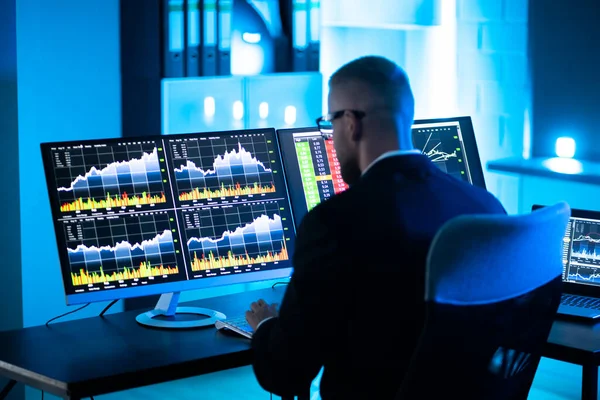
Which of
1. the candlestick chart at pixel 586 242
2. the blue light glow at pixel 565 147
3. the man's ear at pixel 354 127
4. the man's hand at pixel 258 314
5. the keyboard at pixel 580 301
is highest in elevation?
the man's ear at pixel 354 127

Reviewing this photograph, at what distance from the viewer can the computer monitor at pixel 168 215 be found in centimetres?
223

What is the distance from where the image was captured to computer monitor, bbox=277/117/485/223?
2570 mm

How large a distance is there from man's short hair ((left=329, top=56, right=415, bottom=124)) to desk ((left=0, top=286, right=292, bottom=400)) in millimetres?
681

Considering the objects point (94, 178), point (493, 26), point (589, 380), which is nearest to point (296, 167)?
point (94, 178)

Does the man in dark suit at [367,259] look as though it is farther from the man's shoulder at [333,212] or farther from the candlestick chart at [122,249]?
the candlestick chart at [122,249]

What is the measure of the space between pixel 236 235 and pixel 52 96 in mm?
1349

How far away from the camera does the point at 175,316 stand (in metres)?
2.35

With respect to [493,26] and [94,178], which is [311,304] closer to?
[94,178]

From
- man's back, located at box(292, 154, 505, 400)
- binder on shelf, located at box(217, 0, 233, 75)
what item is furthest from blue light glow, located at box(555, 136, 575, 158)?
man's back, located at box(292, 154, 505, 400)

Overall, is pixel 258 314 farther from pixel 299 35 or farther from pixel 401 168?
pixel 299 35

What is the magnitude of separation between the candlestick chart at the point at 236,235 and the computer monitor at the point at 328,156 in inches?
3.6

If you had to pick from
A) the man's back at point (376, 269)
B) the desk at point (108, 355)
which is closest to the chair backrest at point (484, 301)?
the man's back at point (376, 269)

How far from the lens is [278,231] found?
2.47m

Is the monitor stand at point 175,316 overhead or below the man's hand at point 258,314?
below
